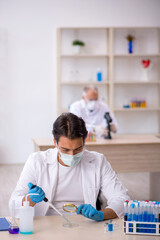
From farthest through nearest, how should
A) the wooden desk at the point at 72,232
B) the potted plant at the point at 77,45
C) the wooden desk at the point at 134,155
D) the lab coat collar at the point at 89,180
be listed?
the potted plant at the point at 77,45 → the wooden desk at the point at 134,155 → the lab coat collar at the point at 89,180 → the wooden desk at the point at 72,232

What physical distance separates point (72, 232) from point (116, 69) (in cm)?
505

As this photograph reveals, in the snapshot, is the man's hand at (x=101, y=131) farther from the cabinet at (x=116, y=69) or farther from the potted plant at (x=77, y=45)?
the potted plant at (x=77, y=45)

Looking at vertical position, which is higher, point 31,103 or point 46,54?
point 46,54

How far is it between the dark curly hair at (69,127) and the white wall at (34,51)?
4344mm

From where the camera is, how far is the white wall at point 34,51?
629 cm

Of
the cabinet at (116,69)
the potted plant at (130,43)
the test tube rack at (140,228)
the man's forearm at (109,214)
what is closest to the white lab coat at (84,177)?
the man's forearm at (109,214)

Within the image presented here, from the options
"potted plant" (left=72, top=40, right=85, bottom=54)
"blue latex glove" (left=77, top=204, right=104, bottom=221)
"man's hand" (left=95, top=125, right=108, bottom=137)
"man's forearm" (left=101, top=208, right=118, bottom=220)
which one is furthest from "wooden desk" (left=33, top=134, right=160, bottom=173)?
"potted plant" (left=72, top=40, right=85, bottom=54)

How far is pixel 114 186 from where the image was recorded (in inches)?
86.1

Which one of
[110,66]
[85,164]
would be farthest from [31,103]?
[85,164]

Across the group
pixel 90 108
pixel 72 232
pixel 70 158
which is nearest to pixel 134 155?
pixel 90 108

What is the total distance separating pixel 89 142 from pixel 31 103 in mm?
2516

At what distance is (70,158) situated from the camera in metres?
2.14

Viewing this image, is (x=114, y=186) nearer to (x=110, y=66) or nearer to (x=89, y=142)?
(x=89, y=142)

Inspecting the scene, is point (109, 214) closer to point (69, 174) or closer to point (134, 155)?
point (69, 174)
